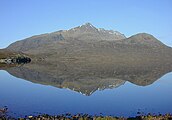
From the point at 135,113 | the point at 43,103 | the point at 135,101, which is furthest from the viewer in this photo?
the point at 135,101

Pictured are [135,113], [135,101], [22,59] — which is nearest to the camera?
[135,113]

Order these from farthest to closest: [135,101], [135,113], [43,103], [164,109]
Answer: [135,101], [43,103], [164,109], [135,113]

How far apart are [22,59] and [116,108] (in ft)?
398

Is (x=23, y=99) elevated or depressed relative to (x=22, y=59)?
depressed

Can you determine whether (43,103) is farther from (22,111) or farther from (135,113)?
(135,113)

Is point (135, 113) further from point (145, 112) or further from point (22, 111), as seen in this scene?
point (22, 111)

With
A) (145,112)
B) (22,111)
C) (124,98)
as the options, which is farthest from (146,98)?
(22,111)

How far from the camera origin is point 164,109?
103 ft

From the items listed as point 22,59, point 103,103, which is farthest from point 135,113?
point 22,59

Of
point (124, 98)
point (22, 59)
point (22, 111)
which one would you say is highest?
point (22, 59)

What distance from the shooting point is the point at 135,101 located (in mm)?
36344

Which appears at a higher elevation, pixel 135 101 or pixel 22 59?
pixel 22 59

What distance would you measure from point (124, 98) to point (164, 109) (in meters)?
8.32

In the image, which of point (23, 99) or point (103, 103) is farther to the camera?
point (23, 99)
